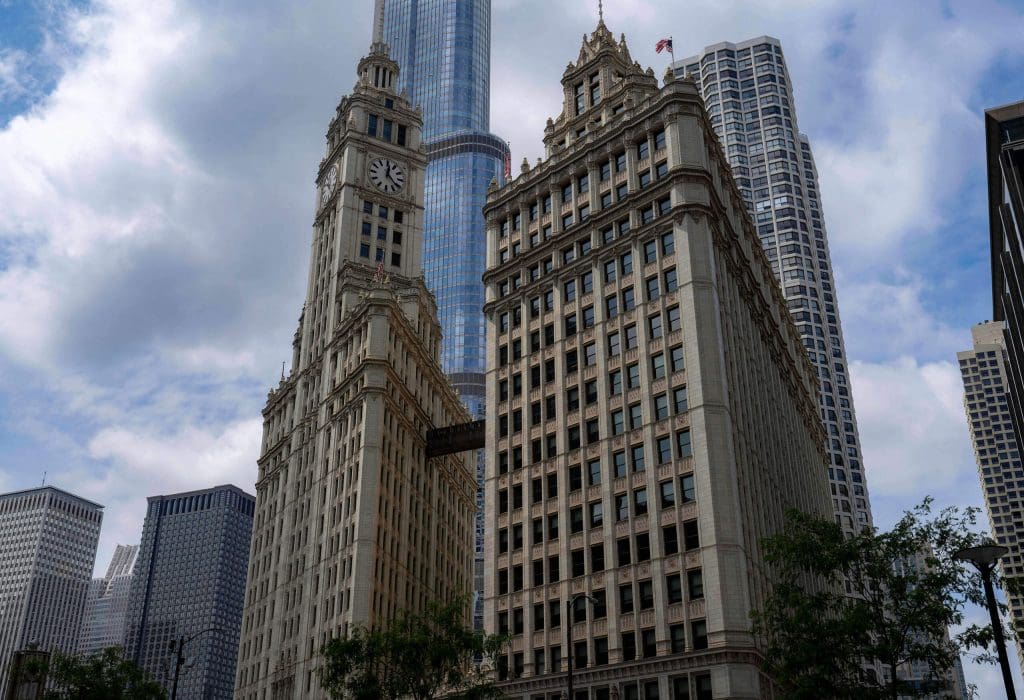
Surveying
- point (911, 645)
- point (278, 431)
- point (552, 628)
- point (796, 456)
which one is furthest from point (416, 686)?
point (278, 431)

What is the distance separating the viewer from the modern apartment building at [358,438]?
102 metres

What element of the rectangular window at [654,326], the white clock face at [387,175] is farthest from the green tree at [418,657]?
the white clock face at [387,175]

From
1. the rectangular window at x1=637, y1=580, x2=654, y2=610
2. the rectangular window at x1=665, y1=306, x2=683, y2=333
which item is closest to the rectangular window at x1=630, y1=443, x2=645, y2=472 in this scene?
the rectangular window at x1=637, y1=580, x2=654, y2=610

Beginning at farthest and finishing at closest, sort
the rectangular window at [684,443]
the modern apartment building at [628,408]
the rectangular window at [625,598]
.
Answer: the rectangular window at [684,443], the rectangular window at [625,598], the modern apartment building at [628,408]

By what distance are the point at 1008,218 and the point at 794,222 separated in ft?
286

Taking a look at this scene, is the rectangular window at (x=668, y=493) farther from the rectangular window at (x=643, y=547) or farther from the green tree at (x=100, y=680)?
the green tree at (x=100, y=680)

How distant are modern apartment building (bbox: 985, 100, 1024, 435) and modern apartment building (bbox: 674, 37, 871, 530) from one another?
119ft

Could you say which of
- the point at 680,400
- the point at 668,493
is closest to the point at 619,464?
the point at 668,493

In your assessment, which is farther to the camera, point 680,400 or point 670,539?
point 680,400

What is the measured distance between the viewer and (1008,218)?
9256cm

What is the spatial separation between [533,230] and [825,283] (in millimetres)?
101700

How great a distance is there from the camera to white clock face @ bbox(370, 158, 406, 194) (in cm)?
13612

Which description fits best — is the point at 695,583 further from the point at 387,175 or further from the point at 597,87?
the point at 387,175

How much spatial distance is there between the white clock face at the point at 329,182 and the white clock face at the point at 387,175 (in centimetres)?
551
